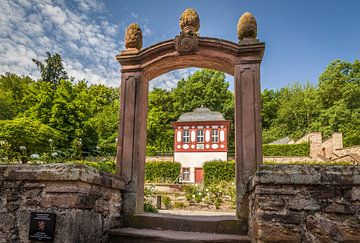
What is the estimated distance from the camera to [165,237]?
339 cm

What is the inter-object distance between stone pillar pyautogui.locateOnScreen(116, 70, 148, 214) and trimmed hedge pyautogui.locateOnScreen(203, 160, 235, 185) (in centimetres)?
1690

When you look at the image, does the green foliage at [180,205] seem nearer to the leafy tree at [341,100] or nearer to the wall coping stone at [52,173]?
the wall coping stone at [52,173]

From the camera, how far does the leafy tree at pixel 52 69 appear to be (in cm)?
3738

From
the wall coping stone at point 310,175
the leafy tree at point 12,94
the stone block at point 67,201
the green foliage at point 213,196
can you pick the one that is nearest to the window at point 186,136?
the green foliage at point 213,196

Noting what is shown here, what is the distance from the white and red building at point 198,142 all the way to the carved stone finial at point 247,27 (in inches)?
876

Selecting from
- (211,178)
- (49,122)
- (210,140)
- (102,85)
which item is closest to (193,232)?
(211,178)

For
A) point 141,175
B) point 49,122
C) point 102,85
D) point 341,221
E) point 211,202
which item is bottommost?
point 211,202

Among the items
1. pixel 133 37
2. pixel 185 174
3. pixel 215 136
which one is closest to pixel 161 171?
pixel 185 174

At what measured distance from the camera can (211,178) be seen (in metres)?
21.2

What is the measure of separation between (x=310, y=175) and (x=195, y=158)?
24.2 m

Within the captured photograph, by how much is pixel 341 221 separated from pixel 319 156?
23810mm

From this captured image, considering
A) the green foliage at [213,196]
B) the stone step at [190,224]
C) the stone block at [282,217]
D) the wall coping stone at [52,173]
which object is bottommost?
the green foliage at [213,196]

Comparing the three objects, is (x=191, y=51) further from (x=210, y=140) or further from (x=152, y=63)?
(x=210, y=140)

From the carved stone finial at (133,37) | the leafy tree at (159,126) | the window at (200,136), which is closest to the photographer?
the carved stone finial at (133,37)
